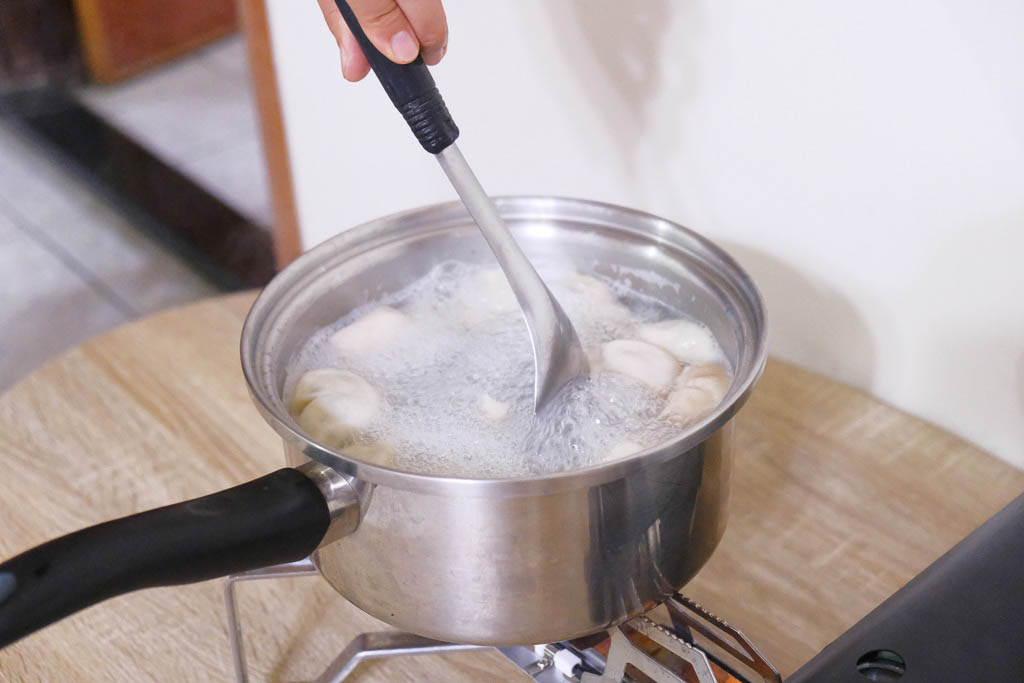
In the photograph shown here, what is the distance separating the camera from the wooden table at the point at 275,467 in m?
0.68

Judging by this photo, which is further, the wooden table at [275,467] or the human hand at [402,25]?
the wooden table at [275,467]

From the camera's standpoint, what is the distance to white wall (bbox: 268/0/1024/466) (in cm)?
72

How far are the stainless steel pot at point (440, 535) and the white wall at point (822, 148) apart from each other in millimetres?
206

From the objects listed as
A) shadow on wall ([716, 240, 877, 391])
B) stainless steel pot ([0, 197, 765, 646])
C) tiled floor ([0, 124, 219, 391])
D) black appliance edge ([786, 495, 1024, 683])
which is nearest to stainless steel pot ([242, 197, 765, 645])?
stainless steel pot ([0, 197, 765, 646])

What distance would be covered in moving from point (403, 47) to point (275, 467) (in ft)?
1.30

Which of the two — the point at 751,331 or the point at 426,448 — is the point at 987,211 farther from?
the point at 426,448

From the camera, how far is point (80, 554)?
0.45 metres

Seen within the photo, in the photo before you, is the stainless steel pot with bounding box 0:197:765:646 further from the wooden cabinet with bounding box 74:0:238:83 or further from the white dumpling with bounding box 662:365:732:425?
the wooden cabinet with bounding box 74:0:238:83

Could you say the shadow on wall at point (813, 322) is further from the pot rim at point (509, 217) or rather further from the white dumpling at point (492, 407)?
the white dumpling at point (492, 407)

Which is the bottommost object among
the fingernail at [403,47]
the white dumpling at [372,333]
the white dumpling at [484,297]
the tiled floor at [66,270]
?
the tiled floor at [66,270]

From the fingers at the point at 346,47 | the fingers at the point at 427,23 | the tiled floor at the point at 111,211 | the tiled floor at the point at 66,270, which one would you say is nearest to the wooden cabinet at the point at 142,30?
the tiled floor at the point at 111,211

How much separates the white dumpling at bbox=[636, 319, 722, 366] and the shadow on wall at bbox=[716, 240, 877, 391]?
185mm

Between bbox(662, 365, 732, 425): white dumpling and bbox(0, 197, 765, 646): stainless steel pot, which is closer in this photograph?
bbox(0, 197, 765, 646): stainless steel pot

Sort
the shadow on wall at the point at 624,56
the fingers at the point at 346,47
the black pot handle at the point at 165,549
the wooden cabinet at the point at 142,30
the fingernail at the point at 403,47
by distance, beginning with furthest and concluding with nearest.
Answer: the wooden cabinet at the point at 142,30 → the shadow on wall at the point at 624,56 → the fingers at the point at 346,47 → the fingernail at the point at 403,47 → the black pot handle at the point at 165,549
